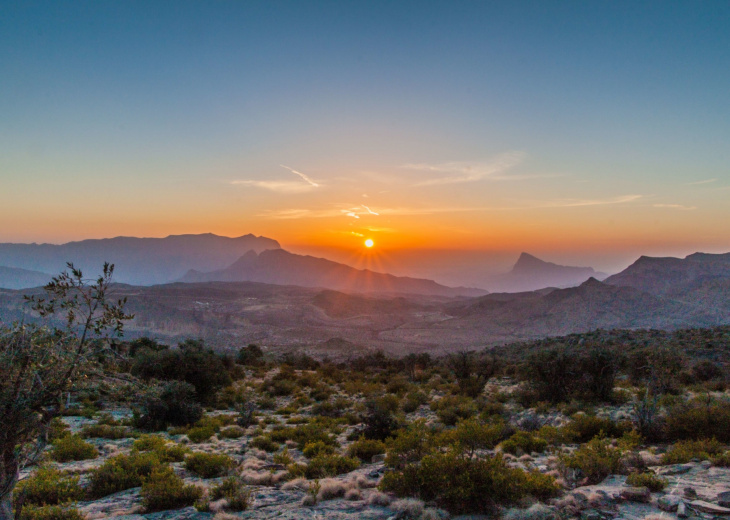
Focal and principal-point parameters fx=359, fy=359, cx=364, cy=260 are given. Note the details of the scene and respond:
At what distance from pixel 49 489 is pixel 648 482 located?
1047 cm

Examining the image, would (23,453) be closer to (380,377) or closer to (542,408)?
(542,408)

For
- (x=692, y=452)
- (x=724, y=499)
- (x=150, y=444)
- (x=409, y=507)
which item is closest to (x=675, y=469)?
(x=692, y=452)

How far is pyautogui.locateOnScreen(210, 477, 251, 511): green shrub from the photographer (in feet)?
20.3

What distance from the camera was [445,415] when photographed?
13711mm

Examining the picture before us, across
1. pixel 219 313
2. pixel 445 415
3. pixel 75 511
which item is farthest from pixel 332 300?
pixel 75 511

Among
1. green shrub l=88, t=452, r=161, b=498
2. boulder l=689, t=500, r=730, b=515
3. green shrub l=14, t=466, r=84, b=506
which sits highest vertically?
boulder l=689, t=500, r=730, b=515

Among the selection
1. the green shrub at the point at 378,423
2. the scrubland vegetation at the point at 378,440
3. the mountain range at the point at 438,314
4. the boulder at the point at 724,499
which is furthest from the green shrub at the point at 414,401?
the mountain range at the point at 438,314

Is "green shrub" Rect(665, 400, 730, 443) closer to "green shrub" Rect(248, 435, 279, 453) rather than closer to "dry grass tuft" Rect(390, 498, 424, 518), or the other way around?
"dry grass tuft" Rect(390, 498, 424, 518)

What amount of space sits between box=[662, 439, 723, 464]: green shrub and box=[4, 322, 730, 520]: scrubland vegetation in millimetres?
32

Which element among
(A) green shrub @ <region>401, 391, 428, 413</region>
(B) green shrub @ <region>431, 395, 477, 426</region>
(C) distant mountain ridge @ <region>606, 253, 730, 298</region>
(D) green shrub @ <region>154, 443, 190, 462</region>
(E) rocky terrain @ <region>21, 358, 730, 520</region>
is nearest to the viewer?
(E) rocky terrain @ <region>21, 358, 730, 520</region>

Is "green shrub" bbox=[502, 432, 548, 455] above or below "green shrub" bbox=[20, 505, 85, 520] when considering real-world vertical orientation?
below

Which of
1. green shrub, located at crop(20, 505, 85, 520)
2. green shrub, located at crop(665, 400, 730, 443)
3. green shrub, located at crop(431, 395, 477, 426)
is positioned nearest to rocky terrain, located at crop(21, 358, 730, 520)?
green shrub, located at crop(20, 505, 85, 520)

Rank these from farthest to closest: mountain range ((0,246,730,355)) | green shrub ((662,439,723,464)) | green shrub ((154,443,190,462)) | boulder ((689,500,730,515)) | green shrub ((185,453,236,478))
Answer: mountain range ((0,246,730,355)) → green shrub ((154,443,190,462)) → green shrub ((185,453,236,478)) → green shrub ((662,439,723,464)) → boulder ((689,500,730,515))

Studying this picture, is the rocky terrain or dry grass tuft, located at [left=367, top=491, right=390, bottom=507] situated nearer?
the rocky terrain
